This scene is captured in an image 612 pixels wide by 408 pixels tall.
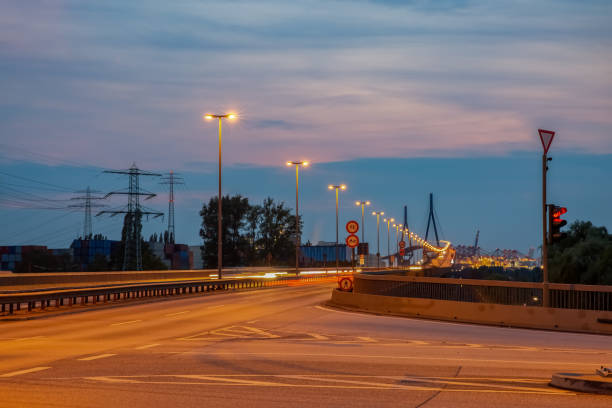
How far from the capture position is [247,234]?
6314 inches

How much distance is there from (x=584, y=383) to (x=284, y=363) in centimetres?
547

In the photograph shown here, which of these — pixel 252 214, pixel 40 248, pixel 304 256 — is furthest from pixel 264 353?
pixel 304 256

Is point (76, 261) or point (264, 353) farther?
point (76, 261)

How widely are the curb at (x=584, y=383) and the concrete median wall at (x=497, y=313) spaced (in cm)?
1262

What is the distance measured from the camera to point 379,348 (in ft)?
60.4

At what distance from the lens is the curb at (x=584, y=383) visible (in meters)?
11.3

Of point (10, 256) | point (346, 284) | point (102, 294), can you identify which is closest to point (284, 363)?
point (346, 284)

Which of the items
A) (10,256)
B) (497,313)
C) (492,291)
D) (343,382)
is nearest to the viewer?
(343,382)

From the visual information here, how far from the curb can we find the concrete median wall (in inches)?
497

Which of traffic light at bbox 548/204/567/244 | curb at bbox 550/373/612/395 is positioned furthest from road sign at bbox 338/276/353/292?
curb at bbox 550/373/612/395

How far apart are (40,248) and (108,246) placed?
1157 centimetres

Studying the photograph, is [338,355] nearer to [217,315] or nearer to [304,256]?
[217,315]

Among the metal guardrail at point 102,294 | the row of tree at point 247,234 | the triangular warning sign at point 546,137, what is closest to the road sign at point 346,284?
the metal guardrail at point 102,294

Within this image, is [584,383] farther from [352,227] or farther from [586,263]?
[586,263]
